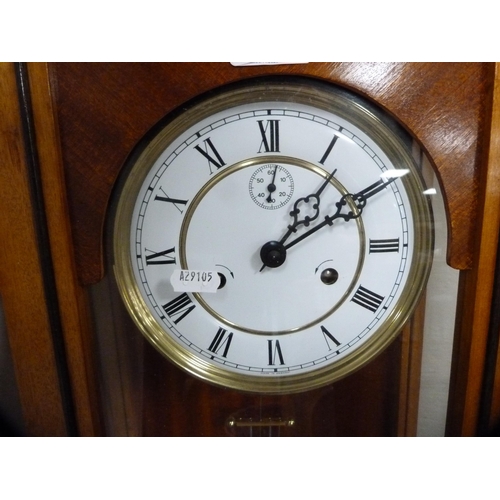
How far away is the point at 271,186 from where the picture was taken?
0.68 metres

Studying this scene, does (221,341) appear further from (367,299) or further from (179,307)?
(367,299)

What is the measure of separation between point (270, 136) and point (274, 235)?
0.46 feet

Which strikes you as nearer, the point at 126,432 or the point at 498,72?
A: the point at 498,72

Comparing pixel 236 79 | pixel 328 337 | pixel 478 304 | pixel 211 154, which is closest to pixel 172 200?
pixel 211 154

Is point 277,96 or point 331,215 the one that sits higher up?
point 277,96

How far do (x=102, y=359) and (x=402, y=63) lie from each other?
2.01ft

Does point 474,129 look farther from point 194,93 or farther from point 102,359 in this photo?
point 102,359

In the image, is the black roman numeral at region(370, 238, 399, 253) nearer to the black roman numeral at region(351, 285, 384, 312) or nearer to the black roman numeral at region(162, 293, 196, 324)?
the black roman numeral at region(351, 285, 384, 312)

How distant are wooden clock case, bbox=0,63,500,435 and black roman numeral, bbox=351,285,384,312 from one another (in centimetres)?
7

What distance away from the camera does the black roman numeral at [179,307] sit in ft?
2.35

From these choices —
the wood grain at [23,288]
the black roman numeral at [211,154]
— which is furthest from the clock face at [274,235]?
the wood grain at [23,288]

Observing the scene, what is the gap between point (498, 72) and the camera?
24.5 inches

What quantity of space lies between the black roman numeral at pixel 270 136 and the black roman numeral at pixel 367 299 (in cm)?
24

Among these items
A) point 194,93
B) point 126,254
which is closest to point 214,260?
point 126,254
